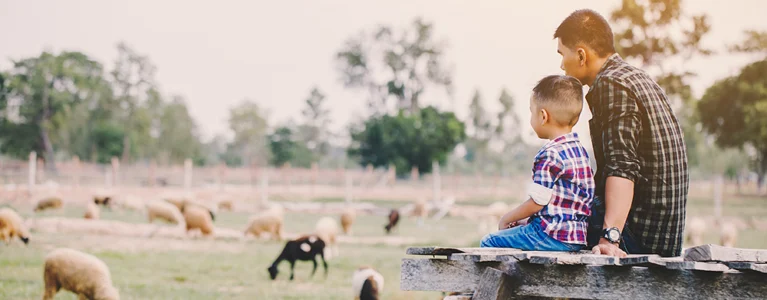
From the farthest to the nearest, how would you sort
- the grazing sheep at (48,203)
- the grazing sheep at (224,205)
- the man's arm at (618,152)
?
1. the grazing sheep at (224,205)
2. the grazing sheep at (48,203)
3. the man's arm at (618,152)

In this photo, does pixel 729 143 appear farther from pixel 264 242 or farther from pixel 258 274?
pixel 258 274

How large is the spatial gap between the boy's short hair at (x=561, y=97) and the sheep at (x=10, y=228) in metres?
12.4

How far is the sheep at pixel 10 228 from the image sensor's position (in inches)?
540

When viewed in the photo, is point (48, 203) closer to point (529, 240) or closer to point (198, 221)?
point (198, 221)

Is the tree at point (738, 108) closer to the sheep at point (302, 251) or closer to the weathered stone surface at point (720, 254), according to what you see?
the sheep at point (302, 251)

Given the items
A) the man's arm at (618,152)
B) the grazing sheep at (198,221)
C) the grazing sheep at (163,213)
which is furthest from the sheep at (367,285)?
the grazing sheep at (163,213)

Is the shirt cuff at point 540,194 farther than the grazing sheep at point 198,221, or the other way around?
the grazing sheep at point 198,221

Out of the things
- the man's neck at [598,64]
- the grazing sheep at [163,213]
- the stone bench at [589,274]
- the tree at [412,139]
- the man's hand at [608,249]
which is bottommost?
the grazing sheep at [163,213]

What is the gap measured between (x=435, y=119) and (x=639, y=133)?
5285cm

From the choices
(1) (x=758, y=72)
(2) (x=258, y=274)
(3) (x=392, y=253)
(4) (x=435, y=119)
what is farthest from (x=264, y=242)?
(4) (x=435, y=119)

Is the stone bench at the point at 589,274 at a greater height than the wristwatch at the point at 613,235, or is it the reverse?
the wristwatch at the point at 613,235

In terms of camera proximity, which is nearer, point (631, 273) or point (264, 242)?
point (631, 273)

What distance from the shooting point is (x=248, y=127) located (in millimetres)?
92000

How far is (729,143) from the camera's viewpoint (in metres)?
44.8
